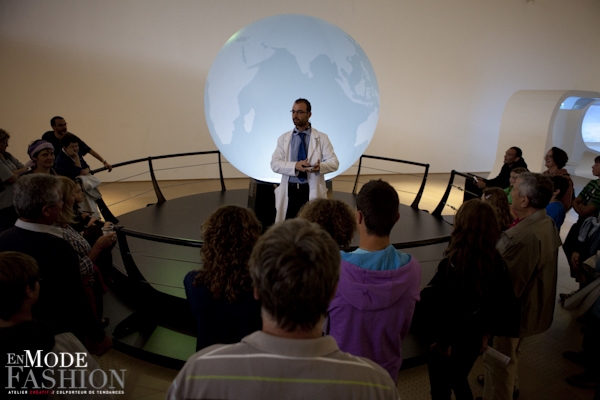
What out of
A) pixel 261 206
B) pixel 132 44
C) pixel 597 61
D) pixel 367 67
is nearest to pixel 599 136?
pixel 597 61

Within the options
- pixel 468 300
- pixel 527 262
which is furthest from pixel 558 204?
pixel 468 300

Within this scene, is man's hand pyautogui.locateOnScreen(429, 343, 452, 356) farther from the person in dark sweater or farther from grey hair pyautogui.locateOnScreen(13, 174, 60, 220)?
grey hair pyautogui.locateOnScreen(13, 174, 60, 220)

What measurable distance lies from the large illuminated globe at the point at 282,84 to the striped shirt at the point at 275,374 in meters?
3.45

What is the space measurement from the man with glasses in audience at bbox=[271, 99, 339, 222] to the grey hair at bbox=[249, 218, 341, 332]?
9.19 feet

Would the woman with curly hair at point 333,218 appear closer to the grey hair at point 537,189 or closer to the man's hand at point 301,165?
the grey hair at point 537,189

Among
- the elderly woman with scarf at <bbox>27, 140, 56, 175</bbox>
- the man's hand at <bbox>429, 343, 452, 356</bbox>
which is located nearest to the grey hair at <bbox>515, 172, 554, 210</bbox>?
the man's hand at <bbox>429, 343, 452, 356</bbox>

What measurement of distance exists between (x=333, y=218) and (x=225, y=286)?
76cm

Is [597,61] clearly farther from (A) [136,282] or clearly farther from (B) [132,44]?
(A) [136,282]

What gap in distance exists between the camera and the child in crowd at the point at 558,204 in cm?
357

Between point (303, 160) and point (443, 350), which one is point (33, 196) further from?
point (443, 350)

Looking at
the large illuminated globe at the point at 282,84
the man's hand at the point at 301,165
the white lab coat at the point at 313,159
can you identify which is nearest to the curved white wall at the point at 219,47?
the large illuminated globe at the point at 282,84

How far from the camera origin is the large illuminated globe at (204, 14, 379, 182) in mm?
3959

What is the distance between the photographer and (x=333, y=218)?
2.08 meters

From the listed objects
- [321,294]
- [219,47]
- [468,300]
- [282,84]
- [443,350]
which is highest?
[219,47]
